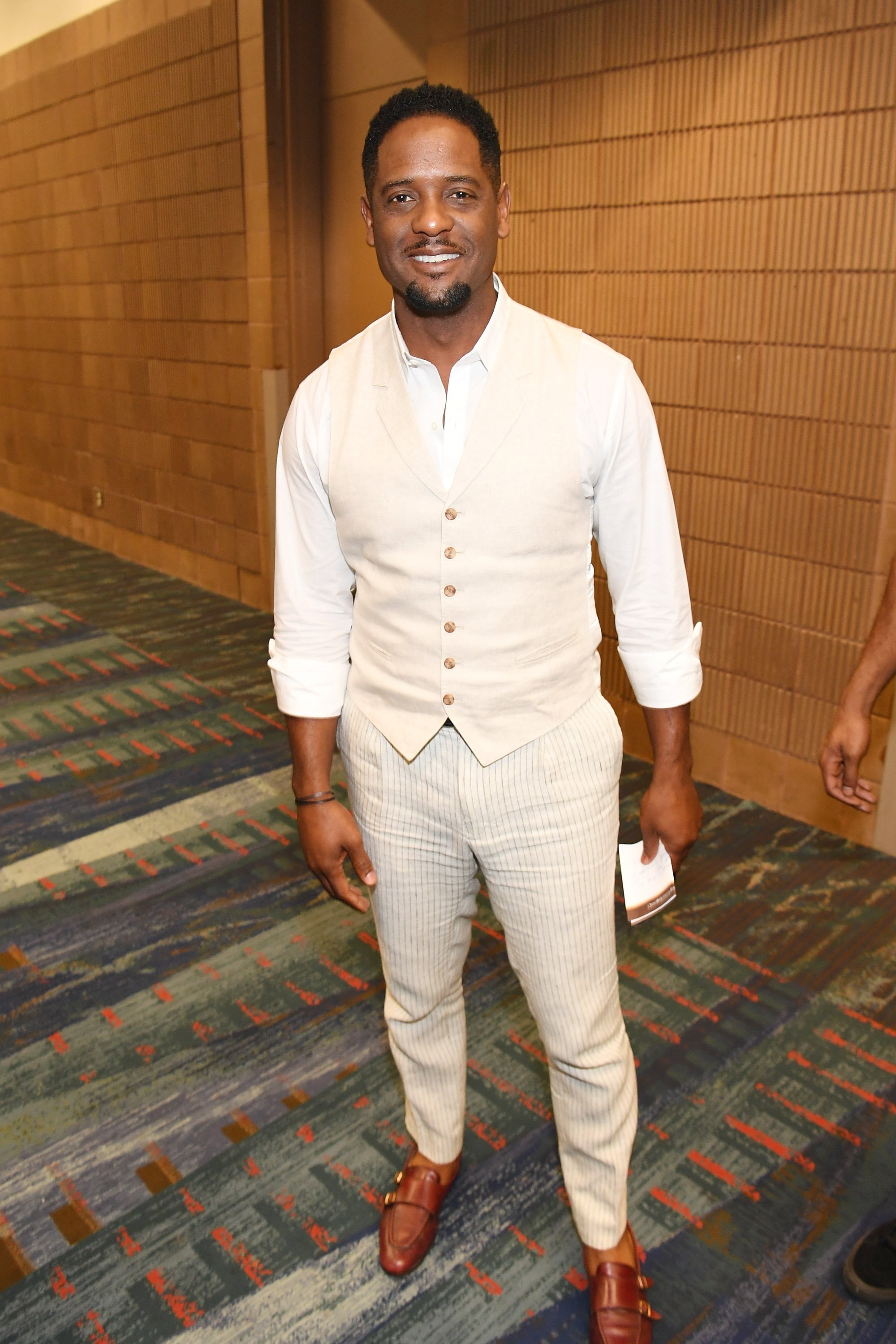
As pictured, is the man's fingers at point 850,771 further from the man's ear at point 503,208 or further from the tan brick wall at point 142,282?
the tan brick wall at point 142,282

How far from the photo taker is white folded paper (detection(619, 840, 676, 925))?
1377mm

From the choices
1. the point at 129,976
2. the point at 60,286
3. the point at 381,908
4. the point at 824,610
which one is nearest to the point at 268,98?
the point at 60,286

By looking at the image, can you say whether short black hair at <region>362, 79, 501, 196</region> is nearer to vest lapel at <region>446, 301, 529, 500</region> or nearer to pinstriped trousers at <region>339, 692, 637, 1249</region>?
vest lapel at <region>446, 301, 529, 500</region>

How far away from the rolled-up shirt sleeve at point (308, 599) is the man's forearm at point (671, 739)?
414 mm

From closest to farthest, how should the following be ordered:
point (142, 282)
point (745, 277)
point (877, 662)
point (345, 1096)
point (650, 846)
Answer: point (650, 846) → point (877, 662) → point (345, 1096) → point (745, 277) → point (142, 282)

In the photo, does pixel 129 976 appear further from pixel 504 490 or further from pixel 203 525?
pixel 203 525

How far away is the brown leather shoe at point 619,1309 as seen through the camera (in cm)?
143

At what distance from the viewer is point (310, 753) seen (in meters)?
1.41

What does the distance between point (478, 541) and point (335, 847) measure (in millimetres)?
453

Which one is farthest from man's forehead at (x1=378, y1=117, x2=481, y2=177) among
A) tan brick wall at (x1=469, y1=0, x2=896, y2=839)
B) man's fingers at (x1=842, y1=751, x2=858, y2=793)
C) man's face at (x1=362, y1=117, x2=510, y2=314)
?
tan brick wall at (x1=469, y1=0, x2=896, y2=839)

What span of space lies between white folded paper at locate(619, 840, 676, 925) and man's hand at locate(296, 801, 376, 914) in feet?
1.09

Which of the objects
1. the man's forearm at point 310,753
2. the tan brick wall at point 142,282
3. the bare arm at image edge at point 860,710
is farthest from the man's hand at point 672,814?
the tan brick wall at point 142,282

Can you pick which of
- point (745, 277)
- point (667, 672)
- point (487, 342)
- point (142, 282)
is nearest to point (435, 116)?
point (487, 342)

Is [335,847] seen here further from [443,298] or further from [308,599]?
[443,298]
